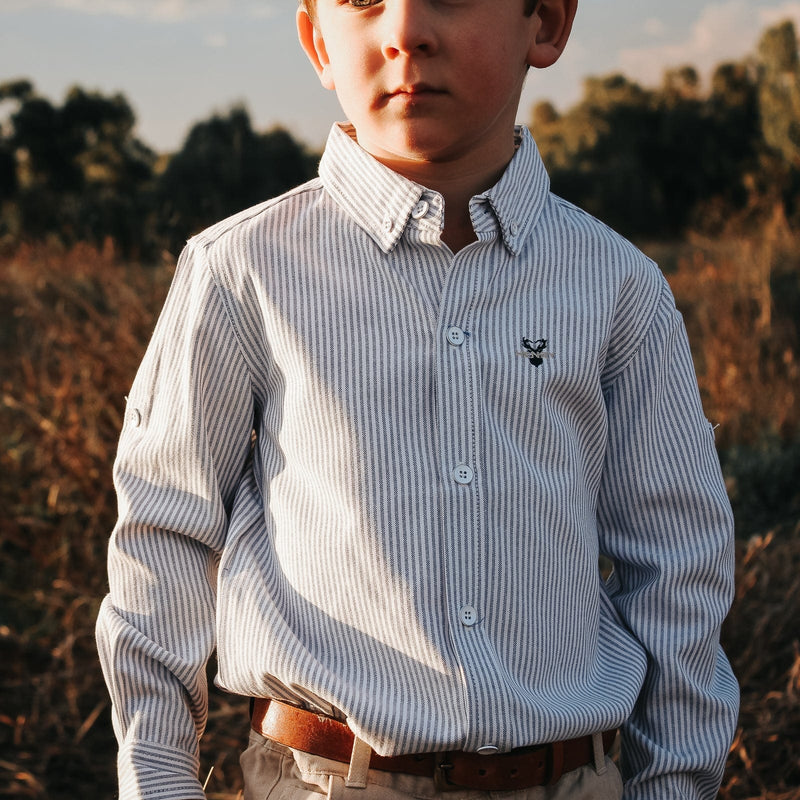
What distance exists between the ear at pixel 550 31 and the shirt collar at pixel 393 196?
152mm

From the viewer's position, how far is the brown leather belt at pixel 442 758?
52.2 inches

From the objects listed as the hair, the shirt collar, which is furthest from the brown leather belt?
the hair

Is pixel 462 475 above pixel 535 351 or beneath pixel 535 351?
beneath

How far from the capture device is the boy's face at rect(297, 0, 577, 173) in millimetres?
1311

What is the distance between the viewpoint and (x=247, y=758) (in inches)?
58.4

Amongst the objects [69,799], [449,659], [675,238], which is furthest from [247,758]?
[675,238]

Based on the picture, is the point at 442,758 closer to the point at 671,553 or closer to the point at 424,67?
the point at 671,553

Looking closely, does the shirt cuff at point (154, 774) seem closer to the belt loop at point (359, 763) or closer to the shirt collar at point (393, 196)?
the belt loop at point (359, 763)

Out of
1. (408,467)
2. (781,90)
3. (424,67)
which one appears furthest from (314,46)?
(781,90)

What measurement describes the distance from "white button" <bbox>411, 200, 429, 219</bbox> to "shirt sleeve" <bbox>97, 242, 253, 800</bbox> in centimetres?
30

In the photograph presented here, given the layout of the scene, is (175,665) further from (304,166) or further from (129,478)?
(304,166)

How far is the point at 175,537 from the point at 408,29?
30.0 inches

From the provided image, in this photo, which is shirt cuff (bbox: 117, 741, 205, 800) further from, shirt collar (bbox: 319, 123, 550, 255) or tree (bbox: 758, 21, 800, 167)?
tree (bbox: 758, 21, 800, 167)

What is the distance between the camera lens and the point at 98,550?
12.1 ft
